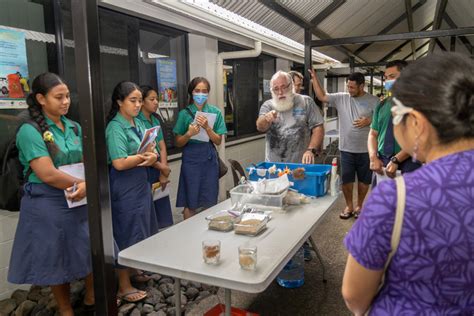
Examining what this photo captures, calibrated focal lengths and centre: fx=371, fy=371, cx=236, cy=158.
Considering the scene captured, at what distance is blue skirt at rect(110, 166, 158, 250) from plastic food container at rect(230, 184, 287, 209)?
0.66 m

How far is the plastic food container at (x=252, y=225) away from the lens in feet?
5.80

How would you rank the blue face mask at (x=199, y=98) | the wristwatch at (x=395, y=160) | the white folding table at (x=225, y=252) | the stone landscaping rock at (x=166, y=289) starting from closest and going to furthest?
the white folding table at (x=225, y=252) → the stone landscaping rock at (x=166, y=289) → the wristwatch at (x=395, y=160) → the blue face mask at (x=199, y=98)

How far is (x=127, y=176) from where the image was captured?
241 cm

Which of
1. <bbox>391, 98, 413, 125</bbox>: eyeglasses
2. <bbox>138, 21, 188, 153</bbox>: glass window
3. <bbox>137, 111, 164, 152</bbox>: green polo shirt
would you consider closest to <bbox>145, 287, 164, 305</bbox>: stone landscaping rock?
<bbox>137, 111, 164, 152</bbox>: green polo shirt

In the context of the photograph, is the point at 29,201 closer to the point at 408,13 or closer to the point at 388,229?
the point at 388,229

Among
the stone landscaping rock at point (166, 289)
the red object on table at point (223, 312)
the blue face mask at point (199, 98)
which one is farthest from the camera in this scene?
the blue face mask at point (199, 98)

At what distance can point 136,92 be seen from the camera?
8.17 feet

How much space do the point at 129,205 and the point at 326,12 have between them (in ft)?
11.2

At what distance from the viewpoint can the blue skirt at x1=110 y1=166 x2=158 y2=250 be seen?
2.40 m

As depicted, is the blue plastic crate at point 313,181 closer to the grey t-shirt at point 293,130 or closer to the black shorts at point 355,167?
the grey t-shirt at point 293,130

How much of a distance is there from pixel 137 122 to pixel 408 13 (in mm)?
6226

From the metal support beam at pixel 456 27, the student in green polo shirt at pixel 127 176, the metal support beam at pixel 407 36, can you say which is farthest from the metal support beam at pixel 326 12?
the student in green polo shirt at pixel 127 176

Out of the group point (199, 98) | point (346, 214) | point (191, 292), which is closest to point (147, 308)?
point (191, 292)

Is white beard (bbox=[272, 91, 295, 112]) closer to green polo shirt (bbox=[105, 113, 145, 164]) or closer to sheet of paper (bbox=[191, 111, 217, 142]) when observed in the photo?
sheet of paper (bbox=[191, 111, 217, 142])
